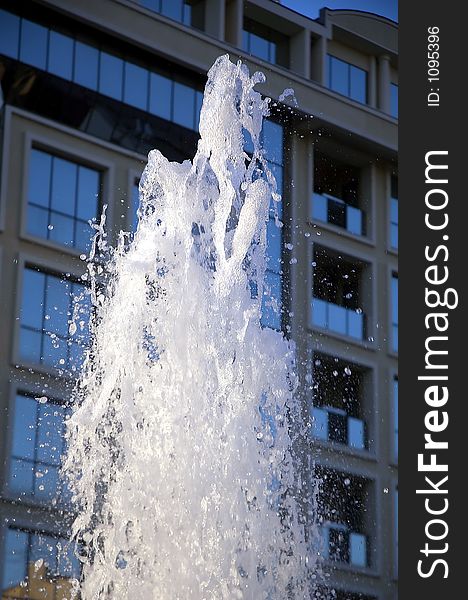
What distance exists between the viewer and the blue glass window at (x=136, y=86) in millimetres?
32688

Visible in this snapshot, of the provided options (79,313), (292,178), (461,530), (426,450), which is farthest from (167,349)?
(292,178)

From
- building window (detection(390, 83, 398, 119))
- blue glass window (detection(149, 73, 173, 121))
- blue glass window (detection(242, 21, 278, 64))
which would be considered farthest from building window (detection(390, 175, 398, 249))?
blue glass window (detection(149, 73, 173, 121))

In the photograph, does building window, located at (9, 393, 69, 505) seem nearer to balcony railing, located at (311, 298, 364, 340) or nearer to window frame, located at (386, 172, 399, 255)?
balcony railing, located at (311, 298, 364, 340)

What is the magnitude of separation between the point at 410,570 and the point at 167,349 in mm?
7821

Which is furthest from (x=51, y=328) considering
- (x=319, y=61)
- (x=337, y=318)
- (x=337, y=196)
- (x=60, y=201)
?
(x=319, y=61)

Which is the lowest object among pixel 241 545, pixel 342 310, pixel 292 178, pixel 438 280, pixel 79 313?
pixel 241 545

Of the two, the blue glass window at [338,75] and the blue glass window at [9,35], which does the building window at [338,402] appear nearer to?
the blue glass window at [338,75]

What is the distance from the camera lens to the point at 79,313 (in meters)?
29.4

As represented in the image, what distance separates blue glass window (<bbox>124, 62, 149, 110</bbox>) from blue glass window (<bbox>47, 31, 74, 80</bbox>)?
63.9 inches

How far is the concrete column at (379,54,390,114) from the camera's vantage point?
3906 centimetres

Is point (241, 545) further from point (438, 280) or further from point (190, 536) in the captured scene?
point (438, 280)

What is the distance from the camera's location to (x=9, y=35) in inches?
1208

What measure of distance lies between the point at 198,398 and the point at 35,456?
14740 mm

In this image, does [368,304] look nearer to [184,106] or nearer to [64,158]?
[184,106]
